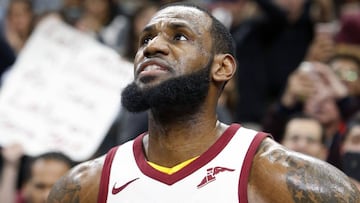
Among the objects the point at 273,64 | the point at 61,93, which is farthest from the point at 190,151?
the point at 273,64

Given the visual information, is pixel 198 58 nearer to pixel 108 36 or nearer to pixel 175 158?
pixel 175 158

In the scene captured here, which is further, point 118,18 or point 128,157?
point 118,18

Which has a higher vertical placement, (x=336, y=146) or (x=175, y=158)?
(x=175, y=158)

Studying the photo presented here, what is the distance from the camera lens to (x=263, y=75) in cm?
788

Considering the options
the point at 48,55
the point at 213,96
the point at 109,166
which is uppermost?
the point at 213,96

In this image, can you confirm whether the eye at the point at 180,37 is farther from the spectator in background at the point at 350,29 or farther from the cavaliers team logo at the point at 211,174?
the spectator in background at the point at 350,29

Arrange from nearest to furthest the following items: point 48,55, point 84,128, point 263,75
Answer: point 84,128, point 48,55, point 263,75

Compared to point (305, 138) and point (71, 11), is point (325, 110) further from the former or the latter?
point (71, 11)

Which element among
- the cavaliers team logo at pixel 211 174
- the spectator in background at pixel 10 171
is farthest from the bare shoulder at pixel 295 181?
the spectator in background at pixel 10 171

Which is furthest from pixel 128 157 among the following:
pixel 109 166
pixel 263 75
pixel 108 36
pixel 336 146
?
pixel 108 36

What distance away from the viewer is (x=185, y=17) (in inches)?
152

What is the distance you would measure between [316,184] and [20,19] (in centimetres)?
586

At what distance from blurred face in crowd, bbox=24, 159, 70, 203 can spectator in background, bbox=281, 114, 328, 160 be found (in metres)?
1.36

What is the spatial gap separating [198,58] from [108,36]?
201 inches
